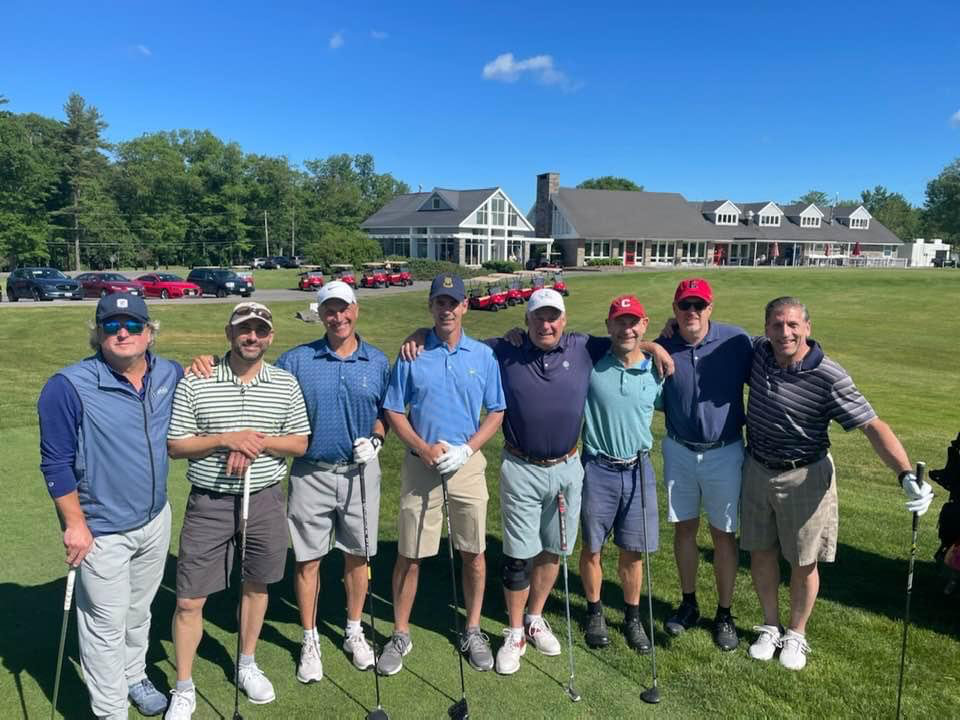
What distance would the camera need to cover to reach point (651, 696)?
367 centimetres

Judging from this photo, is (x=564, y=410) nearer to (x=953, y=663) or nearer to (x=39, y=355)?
(x=953, y=663)

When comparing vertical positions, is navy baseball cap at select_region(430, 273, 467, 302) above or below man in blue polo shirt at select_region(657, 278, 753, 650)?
above

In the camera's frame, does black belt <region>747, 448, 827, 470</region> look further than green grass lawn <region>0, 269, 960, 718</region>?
Yes

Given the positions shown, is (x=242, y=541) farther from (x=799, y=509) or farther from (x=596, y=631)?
(x=799, y=509)

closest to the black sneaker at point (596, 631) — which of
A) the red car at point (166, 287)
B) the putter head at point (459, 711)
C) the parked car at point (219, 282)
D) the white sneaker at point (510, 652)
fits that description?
the white sneaker at point (510, 652)

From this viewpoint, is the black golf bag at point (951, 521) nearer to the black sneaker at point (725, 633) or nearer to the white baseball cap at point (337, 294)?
the black sneaker at point (725, 633)

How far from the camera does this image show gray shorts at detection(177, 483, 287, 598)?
11.5ft

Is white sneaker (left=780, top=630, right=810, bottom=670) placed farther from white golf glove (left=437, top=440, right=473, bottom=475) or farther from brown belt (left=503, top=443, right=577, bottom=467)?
white golf glove (left=437, top=440, right=473, bottom=475)

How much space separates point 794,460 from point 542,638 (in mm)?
1937

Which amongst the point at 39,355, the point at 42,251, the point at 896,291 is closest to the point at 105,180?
the point at 42,251

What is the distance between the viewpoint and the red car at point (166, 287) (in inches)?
1277

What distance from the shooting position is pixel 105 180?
7181 centimetres

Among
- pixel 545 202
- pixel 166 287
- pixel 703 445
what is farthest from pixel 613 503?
pixel 545 202

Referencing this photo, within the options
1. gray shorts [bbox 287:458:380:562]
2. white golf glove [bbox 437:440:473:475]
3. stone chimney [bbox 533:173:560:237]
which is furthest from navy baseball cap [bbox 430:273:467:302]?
stone chimney [bbox 533:173:560:237]
